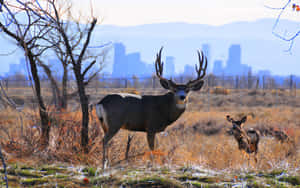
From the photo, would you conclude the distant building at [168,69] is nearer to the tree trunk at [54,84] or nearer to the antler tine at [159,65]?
the antler tine at [159,65]

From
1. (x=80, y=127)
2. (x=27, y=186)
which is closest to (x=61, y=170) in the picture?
(x=27, y=186)

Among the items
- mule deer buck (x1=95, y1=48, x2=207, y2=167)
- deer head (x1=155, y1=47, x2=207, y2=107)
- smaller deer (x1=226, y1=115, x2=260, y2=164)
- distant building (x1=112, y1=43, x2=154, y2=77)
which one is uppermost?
distant building (x1=112, y1=43, x2=154, y2=77)

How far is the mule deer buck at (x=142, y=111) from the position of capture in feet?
22.2

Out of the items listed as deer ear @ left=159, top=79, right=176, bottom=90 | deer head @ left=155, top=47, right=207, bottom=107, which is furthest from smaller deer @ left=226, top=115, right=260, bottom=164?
deer ear @ left=159, top=79, right=176, bottom=90

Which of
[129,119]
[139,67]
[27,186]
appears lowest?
[27,186]

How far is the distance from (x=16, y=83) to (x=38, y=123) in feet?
90.8

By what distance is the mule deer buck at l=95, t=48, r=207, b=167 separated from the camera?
6.78m

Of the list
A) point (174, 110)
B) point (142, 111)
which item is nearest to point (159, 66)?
point (174, 110)

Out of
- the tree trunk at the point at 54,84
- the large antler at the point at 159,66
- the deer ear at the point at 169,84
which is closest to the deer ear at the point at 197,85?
the deer ear at the point at 169,84

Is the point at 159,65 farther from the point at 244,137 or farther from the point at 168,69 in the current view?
the point at 244,137

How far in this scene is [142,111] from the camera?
22.9 ft

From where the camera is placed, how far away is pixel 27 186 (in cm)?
445

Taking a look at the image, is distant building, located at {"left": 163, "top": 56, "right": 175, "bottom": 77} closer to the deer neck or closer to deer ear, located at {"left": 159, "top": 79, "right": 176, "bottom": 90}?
deer ear, located at {"left": 159, "top": 79, "right": 176, "bottom": 90}

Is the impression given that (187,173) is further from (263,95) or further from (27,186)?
(263,95)
